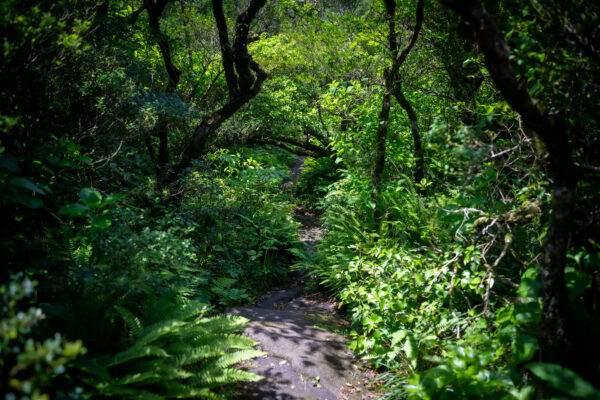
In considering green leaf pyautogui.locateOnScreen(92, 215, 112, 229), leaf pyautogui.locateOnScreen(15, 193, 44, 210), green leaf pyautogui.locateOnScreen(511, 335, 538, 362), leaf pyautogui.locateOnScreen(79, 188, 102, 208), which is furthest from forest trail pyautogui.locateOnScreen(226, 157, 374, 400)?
leaf pyautogui.locateOnScreen(15, 193, 44, 210)

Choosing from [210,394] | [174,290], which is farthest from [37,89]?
[210,394]

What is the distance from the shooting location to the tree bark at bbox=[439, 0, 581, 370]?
229cm

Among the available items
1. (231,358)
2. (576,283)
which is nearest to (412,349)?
(576,283)

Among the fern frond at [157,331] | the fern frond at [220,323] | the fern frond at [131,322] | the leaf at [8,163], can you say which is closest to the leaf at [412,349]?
the fern frond at [220,323]

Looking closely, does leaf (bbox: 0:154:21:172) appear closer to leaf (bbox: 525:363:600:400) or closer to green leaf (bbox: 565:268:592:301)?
leaf (bbox: 525:363:600:400)

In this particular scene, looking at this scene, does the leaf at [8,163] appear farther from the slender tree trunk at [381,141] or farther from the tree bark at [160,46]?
the slender tree trunk at [381,141]

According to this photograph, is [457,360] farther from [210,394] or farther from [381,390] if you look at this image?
[210,394]

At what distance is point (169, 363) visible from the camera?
2750 mm

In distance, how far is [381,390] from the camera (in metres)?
3.69

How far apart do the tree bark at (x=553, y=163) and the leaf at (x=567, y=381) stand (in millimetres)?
271

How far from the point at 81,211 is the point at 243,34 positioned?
17.8ft

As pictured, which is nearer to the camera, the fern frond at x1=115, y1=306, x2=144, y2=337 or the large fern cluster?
the large fern cluster

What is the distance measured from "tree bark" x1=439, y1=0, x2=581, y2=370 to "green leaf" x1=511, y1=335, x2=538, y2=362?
0.12m

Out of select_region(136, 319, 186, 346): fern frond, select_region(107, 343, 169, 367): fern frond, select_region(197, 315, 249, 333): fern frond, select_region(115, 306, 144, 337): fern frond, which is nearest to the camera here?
select_region(107, 343, 169, 367): fern frond
